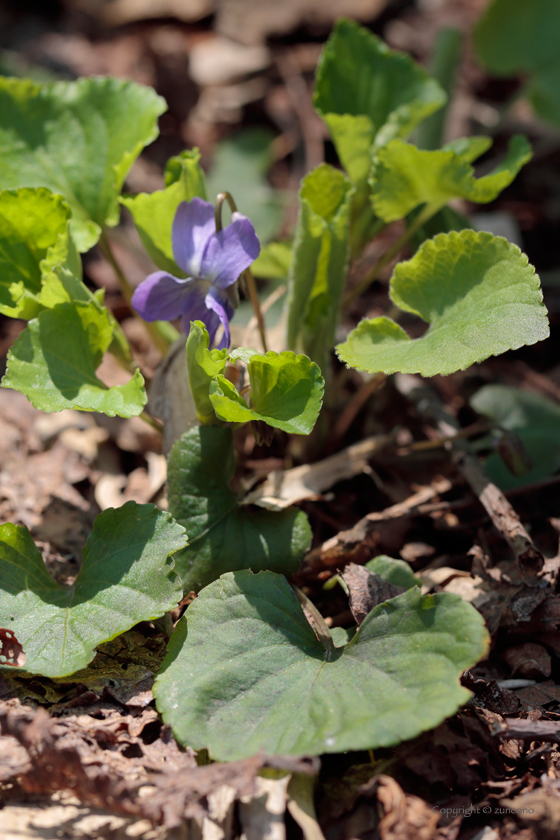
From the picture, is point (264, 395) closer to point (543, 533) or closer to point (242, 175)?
point (543, 533)

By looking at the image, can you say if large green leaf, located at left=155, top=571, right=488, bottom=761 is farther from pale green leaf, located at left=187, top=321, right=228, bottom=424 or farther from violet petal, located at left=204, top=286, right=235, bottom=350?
violet petal, located at left=204, top=286, right=235, bottom=350

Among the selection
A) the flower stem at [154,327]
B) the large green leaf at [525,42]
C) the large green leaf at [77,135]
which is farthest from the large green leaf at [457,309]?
the large green leaf at [525,42]

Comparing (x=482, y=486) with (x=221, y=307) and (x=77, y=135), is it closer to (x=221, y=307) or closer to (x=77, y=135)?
(x=221, y=307)

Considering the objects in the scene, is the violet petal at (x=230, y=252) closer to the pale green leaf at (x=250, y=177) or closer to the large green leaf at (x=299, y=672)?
the large green leaf at (x=299, y=672)

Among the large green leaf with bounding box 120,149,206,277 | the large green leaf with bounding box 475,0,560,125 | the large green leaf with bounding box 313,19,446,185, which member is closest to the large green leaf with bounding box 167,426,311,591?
the large green leaf with bounding box 120,149,206,277

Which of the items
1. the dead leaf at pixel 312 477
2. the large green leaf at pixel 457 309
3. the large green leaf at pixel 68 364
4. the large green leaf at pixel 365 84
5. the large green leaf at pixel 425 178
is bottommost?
the dead leaf at pixel 312 477

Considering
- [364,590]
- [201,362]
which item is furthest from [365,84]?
[364,590]
